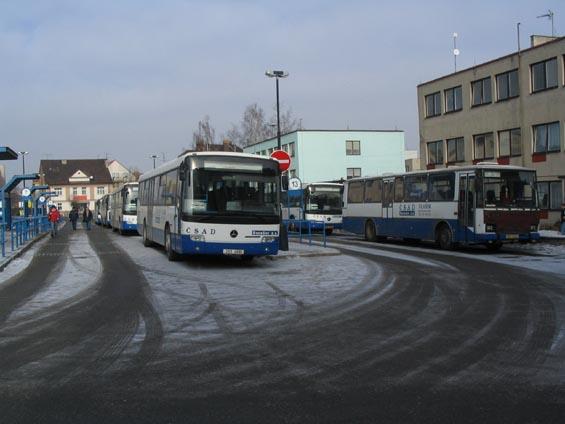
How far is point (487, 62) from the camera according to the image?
123ft

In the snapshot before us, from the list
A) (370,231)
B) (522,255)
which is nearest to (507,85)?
Result: (370,231)

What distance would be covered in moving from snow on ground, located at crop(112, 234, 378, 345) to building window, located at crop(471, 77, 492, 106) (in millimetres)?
22872

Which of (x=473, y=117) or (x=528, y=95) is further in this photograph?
(x=473, y=117)

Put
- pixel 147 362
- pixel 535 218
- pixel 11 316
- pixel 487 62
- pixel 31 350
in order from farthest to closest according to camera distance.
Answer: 1. pixel 487 62
2. pixel 535 218
3. pixel 11 316
4. pixel 31 350
5. pixel 147 362

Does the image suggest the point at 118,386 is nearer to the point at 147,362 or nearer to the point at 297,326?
the point at 147,362

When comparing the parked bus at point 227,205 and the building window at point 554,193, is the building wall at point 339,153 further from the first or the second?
the parked bus at point 227,205

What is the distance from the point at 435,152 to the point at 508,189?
75.6 ft

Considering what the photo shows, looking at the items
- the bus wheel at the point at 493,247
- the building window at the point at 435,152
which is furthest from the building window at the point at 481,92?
the bus wheel at the point at 493,247

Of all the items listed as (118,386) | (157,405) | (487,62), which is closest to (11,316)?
(118,386)

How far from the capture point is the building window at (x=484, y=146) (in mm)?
37688

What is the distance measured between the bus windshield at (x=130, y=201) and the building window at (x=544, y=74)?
22222 mm

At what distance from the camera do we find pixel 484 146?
1511 inches

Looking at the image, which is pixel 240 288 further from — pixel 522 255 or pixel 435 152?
pixel 435 152

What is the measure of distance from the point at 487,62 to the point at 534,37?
3382 mm
